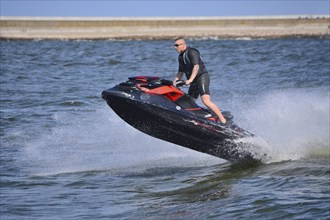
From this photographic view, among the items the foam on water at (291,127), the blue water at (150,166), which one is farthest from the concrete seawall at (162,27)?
the foam on water at (291,127)

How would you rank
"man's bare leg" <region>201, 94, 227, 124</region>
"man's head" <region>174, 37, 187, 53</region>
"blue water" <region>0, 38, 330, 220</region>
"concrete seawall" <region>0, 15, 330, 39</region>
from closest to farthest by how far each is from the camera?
1. "blue water" <region>0, 38, 330, 220</region>
2. "man's head" <region>174, 37, 187, 53</region>
3. "man's bare leg" <region>201, 94, 227, 124</region>
4. "concrete seawall" <region>0, 15, 330, 39</region>

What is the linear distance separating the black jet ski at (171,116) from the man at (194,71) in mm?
171

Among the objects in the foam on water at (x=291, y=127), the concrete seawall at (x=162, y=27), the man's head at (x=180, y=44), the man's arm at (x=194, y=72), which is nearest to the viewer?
the man's arm at (x=194, y=72)

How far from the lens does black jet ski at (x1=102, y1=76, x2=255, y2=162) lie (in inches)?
417

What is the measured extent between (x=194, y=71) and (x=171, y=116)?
2.51ft

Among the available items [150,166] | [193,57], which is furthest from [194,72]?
[150,166]

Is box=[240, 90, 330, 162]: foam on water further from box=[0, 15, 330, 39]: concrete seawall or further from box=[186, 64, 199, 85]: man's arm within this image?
box=[0, 15, 330, 39]: concrete seawall

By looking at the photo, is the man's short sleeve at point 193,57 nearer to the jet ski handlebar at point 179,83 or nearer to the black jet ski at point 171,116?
the jet ski handlebar at point 179,83

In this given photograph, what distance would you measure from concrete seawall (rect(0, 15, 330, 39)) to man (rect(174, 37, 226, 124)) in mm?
75248

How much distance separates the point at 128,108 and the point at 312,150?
352 cm

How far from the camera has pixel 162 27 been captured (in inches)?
3529

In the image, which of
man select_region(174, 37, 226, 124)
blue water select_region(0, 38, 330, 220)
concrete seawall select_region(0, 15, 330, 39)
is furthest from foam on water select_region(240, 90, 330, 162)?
concrete seawall select_region(0, 15, 330, 39)

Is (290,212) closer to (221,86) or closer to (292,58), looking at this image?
(221,86)

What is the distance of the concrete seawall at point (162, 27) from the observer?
285ft
